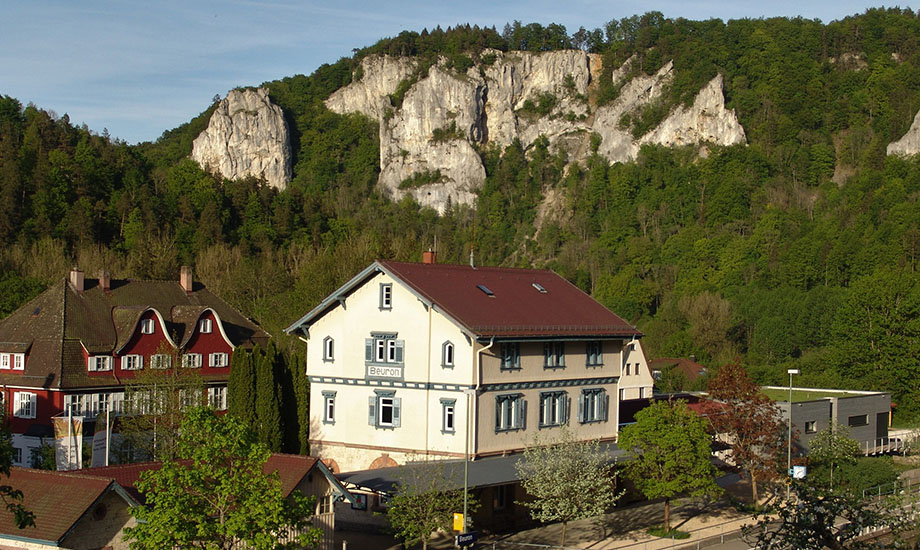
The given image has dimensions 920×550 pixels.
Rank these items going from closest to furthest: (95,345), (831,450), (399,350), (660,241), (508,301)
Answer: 1. (399,350)
2. (508,301)
3. (831,450)
4. (95,345)
5. (660,241)

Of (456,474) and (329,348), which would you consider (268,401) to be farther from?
(456,474)

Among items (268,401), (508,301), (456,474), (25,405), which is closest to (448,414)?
(456,474)

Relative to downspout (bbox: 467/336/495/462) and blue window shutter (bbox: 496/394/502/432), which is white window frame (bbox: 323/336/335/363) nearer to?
downspout (bbox: 467/336/495/462)

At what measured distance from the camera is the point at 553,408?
4469 cm

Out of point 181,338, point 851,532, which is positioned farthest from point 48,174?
point 851,532

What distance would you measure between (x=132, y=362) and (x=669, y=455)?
92.6 ft

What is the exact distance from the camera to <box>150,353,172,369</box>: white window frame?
52.4 metres

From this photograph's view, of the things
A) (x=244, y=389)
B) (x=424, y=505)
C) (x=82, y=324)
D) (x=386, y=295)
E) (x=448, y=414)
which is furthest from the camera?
(x=82, y=324)

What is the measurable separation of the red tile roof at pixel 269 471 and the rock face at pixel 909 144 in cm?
16228

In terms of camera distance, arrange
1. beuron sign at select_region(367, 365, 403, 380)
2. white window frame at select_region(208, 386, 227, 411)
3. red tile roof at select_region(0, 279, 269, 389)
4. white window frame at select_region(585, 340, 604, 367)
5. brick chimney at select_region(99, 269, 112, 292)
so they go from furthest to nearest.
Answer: brick chimney at select_region(99, 269, 112, 292)
white window frame at select_region(208, 386, 227, 411)
red tile roof at select_region(0, 279, 269, 389)
white window frame at select_region(585, 340, 604, 367)
beuron sign at select_region(367, 365, 403, 380)

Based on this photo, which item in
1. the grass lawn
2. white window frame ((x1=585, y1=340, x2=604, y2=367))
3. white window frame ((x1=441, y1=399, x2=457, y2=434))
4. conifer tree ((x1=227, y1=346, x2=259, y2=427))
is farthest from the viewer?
the grass lawn

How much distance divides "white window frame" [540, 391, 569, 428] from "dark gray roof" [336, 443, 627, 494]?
8.08ft

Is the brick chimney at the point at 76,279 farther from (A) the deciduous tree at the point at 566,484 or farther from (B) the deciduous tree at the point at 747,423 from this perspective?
(B) the deciduous tree at the point at 747,423

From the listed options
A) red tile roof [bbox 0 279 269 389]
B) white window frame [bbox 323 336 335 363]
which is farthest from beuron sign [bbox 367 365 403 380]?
red tile roof [bbox 0 279 269 389]
